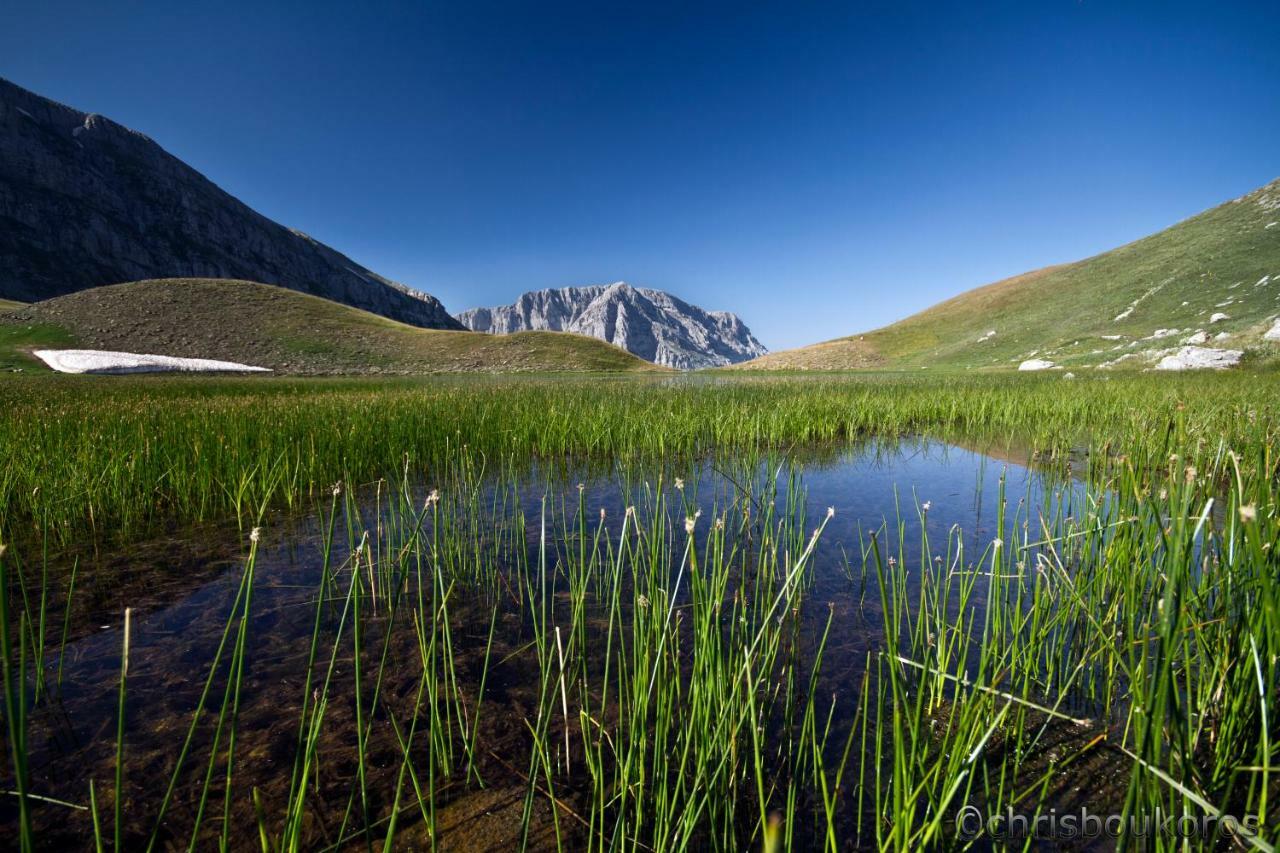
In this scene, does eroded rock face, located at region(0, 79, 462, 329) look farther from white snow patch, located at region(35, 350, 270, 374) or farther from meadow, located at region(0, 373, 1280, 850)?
meadow, located at region(0, 373, 1280, 850)

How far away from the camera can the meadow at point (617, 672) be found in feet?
4.67

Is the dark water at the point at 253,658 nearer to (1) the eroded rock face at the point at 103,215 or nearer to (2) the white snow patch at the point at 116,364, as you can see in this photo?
(2) the white snow patch at the point at 116,364

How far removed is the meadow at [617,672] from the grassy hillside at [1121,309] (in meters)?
25.4

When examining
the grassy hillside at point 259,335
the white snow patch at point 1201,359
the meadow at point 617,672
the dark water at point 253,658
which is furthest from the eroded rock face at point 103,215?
the white snow patch at point 1201,359

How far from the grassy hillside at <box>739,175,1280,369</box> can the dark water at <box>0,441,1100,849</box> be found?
25.3 m

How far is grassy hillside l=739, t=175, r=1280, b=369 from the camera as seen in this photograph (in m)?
28.2

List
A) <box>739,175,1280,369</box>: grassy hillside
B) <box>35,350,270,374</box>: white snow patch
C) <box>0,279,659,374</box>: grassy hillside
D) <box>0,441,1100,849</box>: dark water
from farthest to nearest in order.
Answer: <box>0,279,659,374</box>: grassy hillside → <box>739,175,1280,369</box>: grassy hillside → <box>35,350,270,374</box>: white snow patch → <box>0,441,1100,849</box>: dark water

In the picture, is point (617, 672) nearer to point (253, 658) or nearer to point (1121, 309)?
point (253, 658)

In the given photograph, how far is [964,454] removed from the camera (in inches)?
284

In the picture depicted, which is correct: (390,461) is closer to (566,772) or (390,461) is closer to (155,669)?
(155,669)

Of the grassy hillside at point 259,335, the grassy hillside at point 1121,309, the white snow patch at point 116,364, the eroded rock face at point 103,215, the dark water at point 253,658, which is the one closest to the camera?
the dark water at point 253,658

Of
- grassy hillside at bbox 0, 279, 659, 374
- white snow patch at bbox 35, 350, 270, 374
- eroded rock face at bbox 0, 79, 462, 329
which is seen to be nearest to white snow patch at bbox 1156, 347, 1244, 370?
grassy hillside at bbox 0, 279, 659, 374

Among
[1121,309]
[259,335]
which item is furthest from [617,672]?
[1121,309]

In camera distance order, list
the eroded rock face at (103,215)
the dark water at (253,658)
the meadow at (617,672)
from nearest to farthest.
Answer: the meadow at (617,672) → the dark water at (253,658) → the eroded rock face at (103,215)
